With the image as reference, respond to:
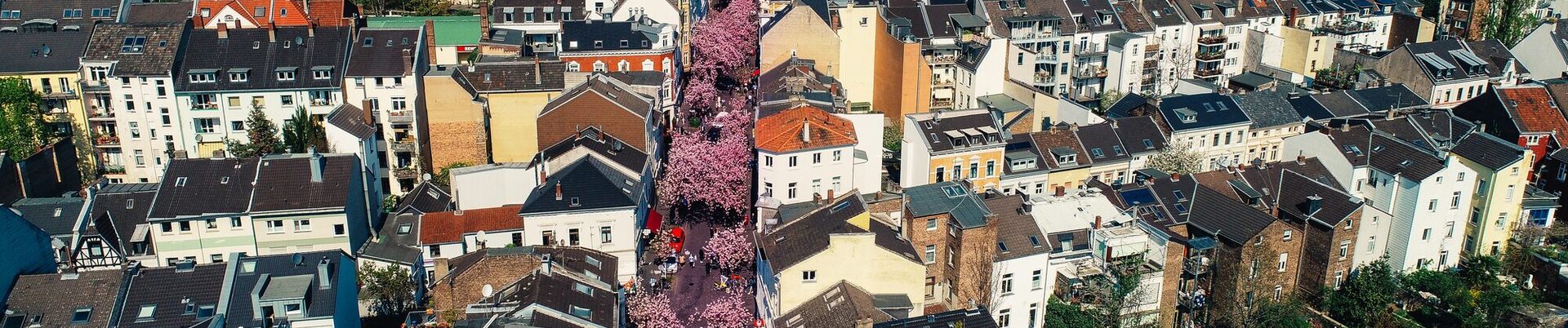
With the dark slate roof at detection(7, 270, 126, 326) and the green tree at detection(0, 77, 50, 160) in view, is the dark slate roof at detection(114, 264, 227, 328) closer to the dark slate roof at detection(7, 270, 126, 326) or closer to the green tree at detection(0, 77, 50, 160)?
the dark slate roof at detection(7, 270, 126, 326)

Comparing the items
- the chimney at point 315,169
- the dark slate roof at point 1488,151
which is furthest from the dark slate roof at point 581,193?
the dark slate roof at point 1488,151

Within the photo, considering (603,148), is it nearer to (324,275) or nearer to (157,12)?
(324,275)

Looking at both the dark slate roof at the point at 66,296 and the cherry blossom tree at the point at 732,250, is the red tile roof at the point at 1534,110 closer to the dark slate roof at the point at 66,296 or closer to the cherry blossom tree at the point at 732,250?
the cherry blossom tree at the point at 732,250

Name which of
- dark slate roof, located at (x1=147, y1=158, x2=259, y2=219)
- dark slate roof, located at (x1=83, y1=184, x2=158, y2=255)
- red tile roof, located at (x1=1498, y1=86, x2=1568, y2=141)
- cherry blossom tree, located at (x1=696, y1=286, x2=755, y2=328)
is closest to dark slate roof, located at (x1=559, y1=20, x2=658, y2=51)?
dark slate roof, located at (x1=147, y1=158, x2=259, y2=219)

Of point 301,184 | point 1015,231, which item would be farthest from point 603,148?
point 1015,231

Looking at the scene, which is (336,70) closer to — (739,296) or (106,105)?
(106,105)

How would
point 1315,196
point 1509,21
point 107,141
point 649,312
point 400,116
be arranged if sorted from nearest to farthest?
point 649,312
point 1315,196
point 400,116
point 107,141
point 1509,21

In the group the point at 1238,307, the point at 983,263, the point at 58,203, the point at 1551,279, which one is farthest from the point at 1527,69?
the point at 58,203
